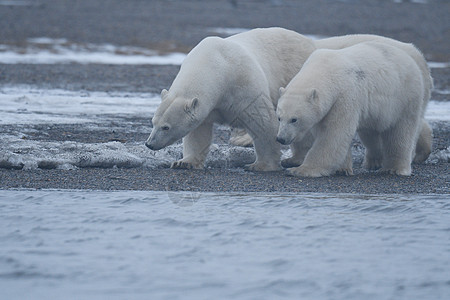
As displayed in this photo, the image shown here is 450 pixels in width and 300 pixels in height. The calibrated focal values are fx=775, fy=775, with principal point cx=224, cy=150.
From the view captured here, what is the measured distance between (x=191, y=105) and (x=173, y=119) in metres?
0.19

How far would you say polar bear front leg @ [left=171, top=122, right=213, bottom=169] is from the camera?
677 cm

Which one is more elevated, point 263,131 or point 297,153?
point 263,131

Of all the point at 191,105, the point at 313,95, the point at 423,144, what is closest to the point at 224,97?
the point at 191,105

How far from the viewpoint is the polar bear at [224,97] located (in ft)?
20.7

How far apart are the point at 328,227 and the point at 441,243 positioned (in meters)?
0.68

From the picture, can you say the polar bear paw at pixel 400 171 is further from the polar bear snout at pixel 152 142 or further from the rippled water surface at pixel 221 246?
the polar bear snout at pixel 152 142

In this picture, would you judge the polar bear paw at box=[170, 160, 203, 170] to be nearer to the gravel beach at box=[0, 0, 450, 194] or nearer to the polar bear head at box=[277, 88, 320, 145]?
the gravel beach at box=[0, 0, 450, 194]

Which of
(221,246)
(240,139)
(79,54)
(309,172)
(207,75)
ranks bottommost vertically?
(79,54)

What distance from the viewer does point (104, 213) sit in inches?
197

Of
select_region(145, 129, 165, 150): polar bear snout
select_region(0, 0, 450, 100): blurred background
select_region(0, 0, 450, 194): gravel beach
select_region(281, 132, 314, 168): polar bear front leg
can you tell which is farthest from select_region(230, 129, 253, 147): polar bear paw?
select_region(0, 0, 450, 100): blurred background

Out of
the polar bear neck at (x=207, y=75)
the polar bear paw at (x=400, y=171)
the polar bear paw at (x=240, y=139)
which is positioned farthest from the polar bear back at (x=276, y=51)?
the polar bear paw at (x=400, y=171)

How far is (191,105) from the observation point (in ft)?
20.5

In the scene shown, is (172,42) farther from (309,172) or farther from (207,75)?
(309,172)

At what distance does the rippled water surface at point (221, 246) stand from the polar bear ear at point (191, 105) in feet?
2.89
